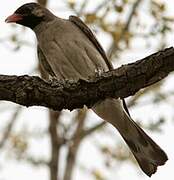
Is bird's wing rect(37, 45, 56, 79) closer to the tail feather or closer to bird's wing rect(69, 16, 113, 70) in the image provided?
bird's wing rect(69, 16, 113, 70)

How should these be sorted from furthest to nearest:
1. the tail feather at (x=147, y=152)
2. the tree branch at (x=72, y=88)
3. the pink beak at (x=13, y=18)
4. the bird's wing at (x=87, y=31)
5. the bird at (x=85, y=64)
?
the pink beak at (x=13, y=18)
the bird's wing at (x=87, y=31)
the bird at (x=85, y=64)
the tail feather at (x=147, y=152)
the tree branch at (x=72, y=88)

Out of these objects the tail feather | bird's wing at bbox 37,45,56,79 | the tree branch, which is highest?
the tree branch

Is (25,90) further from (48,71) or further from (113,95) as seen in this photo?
(48,71)

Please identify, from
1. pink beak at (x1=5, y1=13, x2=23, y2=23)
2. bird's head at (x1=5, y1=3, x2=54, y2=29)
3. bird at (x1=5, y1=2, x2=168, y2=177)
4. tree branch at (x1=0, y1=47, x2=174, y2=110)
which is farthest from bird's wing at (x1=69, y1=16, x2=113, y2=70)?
tree branch at (x1=0, y1=47, x2=174, y2=110)

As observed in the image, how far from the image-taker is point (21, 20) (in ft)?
24.8

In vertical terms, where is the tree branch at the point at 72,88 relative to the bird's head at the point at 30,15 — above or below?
above

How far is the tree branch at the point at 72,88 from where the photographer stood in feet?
15.3

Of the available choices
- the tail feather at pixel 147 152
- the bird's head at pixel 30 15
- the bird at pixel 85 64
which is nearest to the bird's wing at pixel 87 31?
the bird at pixel 85 64

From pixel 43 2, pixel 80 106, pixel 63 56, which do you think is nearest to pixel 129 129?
pixel 63 56

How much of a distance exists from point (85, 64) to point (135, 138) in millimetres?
972

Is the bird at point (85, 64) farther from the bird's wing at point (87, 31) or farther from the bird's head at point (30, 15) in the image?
the bird's head at point (30, 15)

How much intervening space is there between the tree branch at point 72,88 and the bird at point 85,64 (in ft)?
3.63

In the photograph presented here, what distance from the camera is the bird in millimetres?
6164

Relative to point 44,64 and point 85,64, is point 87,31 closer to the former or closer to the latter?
point 44,64
